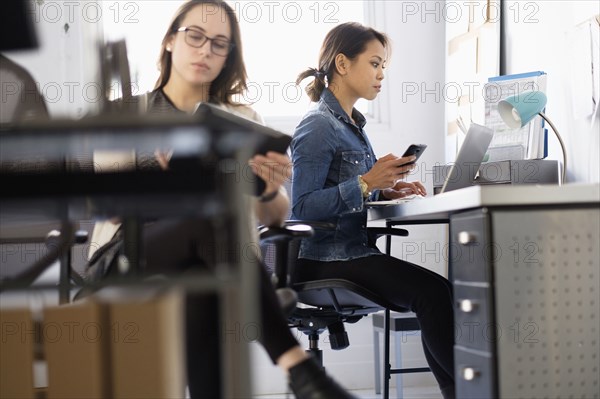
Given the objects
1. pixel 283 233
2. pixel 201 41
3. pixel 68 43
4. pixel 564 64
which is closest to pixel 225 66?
pixel 201 41

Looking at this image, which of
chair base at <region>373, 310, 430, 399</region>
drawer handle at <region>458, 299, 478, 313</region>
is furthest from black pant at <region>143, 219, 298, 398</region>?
chair base at <region>373, 310, 430, 399</region>

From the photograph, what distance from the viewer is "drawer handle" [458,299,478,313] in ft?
5.76

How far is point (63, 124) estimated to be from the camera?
1.13 meters

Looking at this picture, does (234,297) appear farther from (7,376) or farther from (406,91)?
(406,91)

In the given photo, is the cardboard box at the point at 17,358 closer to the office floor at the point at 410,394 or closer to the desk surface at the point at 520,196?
the desk surface at the point at 520,196

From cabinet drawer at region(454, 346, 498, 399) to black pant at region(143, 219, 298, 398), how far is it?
41 cm

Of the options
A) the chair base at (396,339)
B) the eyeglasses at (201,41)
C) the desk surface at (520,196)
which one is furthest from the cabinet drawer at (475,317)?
the chair base at (396,339)

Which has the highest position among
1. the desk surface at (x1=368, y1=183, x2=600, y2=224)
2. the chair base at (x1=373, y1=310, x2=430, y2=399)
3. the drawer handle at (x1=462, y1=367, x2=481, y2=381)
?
the desk surface at (x1=368, y1=183, x2=600, y2=224)

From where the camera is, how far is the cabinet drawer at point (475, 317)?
1689mm

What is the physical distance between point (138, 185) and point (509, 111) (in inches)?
58.3

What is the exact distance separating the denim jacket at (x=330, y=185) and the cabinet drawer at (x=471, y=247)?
0.59m

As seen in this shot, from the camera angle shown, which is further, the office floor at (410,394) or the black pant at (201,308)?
the office floor at (410,394)

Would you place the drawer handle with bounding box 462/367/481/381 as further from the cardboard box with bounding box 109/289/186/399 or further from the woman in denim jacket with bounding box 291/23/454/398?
the cardboard box with bounding box 109/289/186/399

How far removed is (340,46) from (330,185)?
492 millimetres
